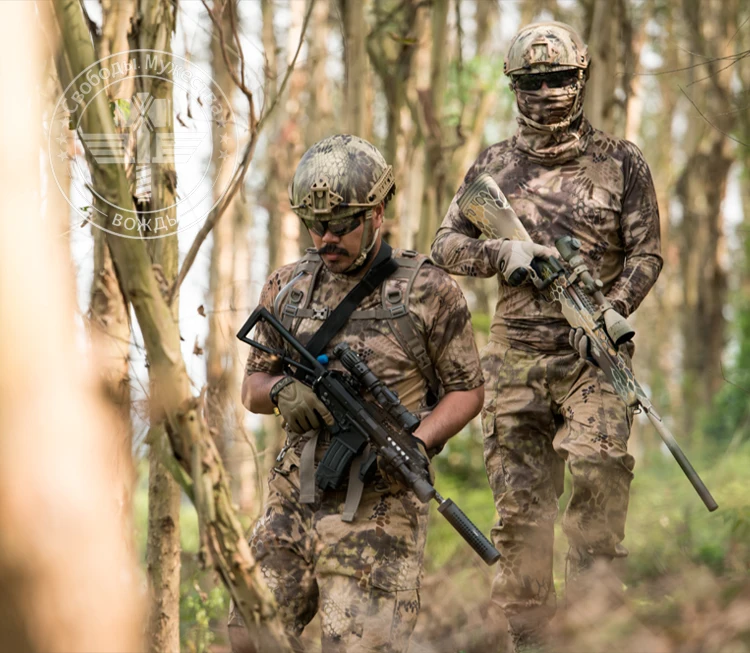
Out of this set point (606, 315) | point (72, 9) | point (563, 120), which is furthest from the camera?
point (563, 120)

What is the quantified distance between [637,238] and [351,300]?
1751mm

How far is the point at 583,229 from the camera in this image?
5.51m

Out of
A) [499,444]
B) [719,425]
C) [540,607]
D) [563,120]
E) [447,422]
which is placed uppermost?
[563,120]

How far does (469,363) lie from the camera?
4.43 m

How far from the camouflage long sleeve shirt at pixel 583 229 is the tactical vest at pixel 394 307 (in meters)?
1.05

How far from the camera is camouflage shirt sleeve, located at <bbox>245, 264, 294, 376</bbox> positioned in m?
4.57

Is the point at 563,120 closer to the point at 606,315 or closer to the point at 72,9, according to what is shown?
the point at 606,315

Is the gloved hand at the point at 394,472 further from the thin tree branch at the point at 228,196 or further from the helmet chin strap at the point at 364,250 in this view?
the thin tree branch at the point at 228,196

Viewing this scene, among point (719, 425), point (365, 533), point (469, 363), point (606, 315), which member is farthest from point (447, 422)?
point (719, 425)

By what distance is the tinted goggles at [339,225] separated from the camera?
437 centimetres

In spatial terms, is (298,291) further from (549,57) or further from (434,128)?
Result: (434,128)

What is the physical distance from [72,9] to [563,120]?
279 centimetres

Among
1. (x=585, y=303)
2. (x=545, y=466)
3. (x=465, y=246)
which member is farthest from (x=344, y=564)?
(x=465, y=246)

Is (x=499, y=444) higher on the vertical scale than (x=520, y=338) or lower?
lower
